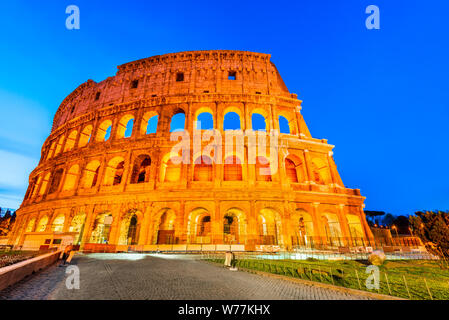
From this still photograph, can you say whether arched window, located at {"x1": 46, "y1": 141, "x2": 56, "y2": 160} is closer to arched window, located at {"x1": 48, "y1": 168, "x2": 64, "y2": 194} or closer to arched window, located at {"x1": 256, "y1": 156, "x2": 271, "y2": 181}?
arched window, located at {"x1": 48, "y1": 168, "x2": 64, "y2": 194}

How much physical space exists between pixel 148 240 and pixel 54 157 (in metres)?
18.5

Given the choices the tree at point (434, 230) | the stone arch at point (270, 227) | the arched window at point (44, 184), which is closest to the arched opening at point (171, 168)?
the stone arch at point (270, 227)

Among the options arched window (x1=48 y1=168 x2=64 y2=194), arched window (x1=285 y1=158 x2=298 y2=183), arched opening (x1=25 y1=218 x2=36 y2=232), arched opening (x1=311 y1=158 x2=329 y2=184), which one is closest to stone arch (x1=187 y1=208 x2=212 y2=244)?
arched window (x1=285 y1=158 x2=298 y2=183)

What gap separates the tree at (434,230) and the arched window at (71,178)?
2928 centimetres

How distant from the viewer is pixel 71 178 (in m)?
23.0

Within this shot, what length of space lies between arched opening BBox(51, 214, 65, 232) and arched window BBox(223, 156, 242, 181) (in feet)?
58.1

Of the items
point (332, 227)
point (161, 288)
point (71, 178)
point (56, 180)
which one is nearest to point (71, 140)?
point (56, 180)

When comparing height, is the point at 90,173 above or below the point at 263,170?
above

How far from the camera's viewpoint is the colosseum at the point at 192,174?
17531 mm

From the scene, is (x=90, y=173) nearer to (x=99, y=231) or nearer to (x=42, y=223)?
(x=99, y=231)

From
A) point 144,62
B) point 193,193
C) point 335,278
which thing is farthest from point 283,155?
point 144,62

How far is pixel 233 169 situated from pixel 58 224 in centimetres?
1899

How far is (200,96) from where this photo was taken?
22.0 meters
